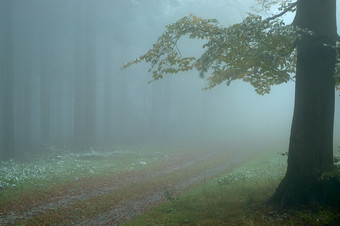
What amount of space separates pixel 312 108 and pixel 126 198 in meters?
7.69

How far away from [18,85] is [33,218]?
29701 millimetres

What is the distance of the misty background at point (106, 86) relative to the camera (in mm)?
28875

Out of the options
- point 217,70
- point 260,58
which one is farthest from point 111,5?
point 260,58

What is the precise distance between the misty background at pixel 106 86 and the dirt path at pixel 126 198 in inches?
468

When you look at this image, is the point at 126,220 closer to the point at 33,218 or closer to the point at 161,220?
the point at 161,220

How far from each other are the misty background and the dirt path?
1189cm

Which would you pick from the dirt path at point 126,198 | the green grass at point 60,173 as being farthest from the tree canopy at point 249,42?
the green grass at point 60,173

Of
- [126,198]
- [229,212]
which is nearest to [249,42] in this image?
[229,212]

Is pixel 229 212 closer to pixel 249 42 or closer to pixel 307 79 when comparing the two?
pixel 307 79

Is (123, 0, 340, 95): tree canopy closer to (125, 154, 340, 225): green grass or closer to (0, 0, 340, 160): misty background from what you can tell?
(125, 154, 340, 225): green grass

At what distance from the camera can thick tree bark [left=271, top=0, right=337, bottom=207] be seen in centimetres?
793

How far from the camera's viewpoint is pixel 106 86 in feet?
130

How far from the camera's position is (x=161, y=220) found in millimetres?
8500

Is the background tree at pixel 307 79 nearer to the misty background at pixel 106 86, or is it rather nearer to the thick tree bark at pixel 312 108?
the thick tree bark at pixel 312 108
